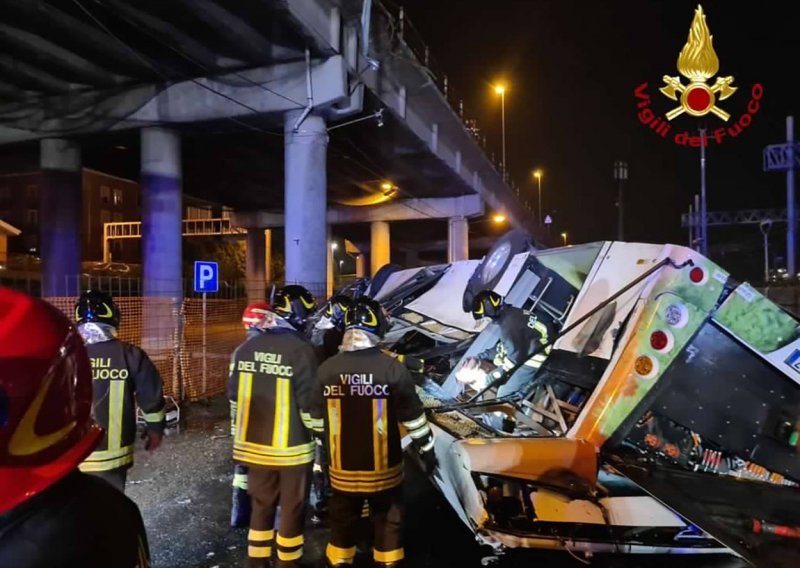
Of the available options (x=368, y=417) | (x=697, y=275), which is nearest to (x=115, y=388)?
A: (x=368, y=417)

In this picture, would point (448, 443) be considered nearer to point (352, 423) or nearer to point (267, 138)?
point (352, 423)

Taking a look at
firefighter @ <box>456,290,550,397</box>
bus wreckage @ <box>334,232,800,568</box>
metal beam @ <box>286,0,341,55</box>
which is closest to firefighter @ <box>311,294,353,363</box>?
firefighter @ <box>456,290,550,397</box>

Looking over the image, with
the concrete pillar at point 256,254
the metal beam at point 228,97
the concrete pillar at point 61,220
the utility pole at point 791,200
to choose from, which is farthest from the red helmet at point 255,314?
the utility pole at point 791,200

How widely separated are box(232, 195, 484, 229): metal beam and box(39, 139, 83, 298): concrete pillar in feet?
39.3

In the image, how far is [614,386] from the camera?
12.0ft

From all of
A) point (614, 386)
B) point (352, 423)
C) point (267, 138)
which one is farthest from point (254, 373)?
point (267, 138)

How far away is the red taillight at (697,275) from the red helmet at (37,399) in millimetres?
3643

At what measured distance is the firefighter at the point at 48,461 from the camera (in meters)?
1.04

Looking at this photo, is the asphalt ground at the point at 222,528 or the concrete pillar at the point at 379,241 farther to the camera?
the concrete pillar at the point at 379,241

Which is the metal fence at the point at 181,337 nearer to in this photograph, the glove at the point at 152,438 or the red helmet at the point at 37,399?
the glove at the point at 152,438

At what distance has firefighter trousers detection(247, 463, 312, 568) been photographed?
357 centimetres

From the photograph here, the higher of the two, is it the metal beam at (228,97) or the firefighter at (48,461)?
the metal beam at (228,97)

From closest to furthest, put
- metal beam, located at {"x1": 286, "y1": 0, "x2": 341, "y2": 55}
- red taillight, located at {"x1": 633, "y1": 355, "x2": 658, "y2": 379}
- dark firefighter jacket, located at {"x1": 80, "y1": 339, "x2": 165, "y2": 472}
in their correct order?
dark firefighter jacket, located at {"x1": 80, "y1": 339, "x2": 165, "y2": 472} → red taillight, located at {"x1": 633, "y1": 355, "x2": 658, "y2": 379} → metal beam, located at {"x1": 286, "y1": 0, "x2": 341, "y2": 55}

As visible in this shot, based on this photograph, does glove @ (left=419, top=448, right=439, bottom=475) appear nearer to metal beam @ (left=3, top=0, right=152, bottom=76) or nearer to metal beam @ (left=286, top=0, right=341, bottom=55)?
metal beam @ (left=286, top=0, right=341, bottom=55)
